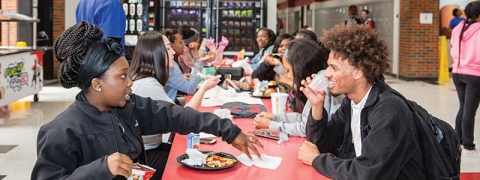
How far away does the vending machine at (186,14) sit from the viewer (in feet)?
34.9

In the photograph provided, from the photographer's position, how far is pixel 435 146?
2080 millimetres

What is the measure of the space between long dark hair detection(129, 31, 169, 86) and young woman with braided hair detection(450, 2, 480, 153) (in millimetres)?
3209

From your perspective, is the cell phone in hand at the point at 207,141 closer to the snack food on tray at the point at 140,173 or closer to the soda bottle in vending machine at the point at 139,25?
the snack food on tray at the point at 140,173

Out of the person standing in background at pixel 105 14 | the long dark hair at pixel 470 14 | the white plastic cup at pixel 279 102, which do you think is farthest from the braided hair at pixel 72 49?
the long dark hair at pixel 470 14

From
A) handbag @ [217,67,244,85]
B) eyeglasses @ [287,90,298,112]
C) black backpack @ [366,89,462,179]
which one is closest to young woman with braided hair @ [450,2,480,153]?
handbag @ [217,67,244,85]

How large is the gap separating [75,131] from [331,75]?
1045 mm

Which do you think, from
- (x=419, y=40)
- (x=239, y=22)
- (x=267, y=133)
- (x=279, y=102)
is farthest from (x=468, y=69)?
(x=419, y=40)

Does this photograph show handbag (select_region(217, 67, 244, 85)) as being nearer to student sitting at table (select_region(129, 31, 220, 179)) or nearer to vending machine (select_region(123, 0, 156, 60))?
student sitting at table (select_region(129, 31, 220, 179))

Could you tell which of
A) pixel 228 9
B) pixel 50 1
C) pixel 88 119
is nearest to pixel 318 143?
Answer: pixel 88 119

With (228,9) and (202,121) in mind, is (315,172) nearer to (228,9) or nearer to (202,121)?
(202,121)

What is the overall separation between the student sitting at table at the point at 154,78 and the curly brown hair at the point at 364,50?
4.68ft

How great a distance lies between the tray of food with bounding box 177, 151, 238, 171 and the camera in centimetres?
236

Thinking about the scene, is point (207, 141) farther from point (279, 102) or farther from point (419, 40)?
point (419, 40)

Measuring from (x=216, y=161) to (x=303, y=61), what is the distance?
130 cm
